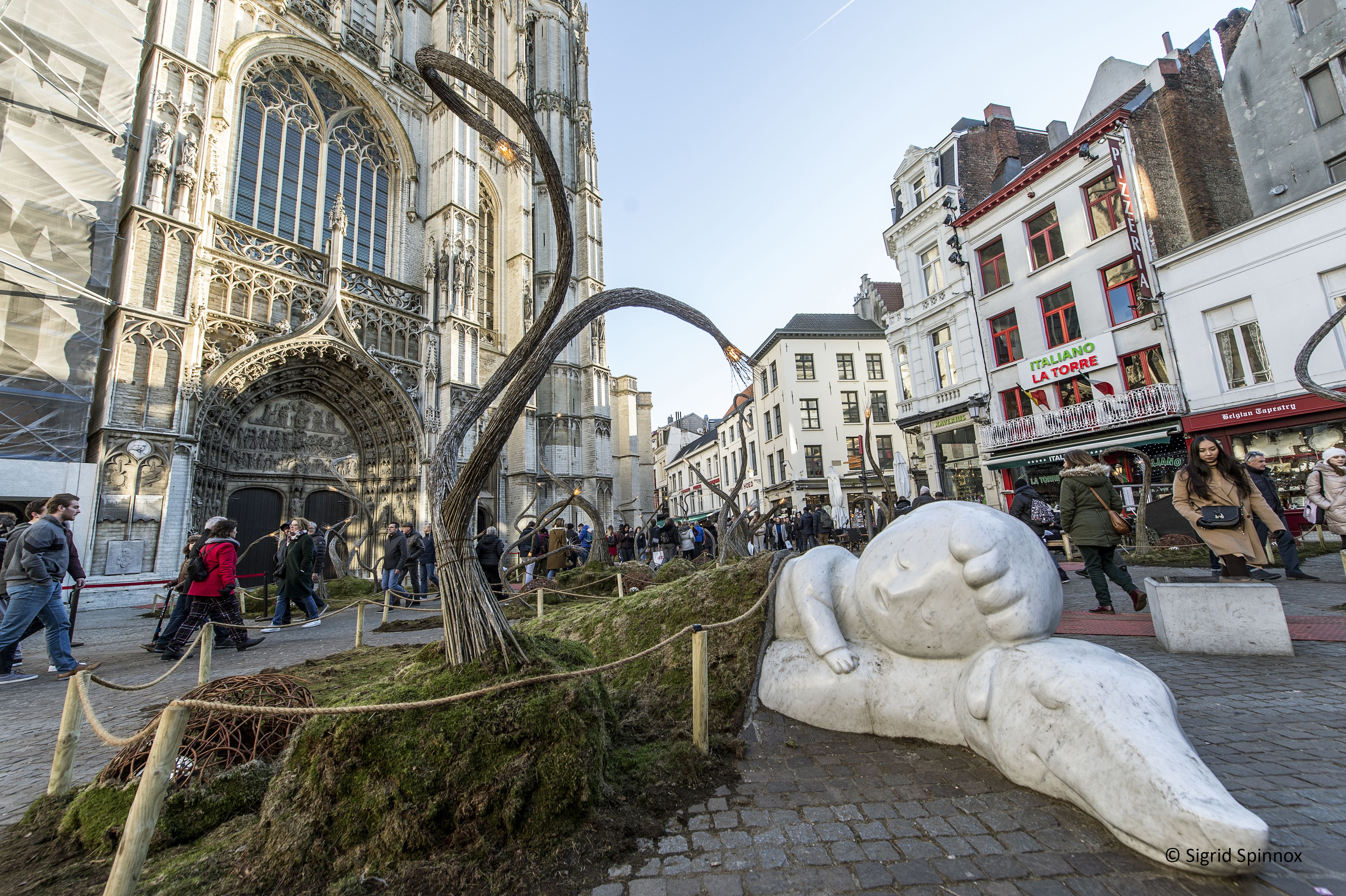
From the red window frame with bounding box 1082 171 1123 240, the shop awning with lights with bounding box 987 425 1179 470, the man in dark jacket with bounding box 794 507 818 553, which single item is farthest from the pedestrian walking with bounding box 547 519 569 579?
the red window frame with bounding box 1082 171 1123 240

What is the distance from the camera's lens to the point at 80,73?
12148 millimetres

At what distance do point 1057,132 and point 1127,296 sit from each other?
31.8 ft

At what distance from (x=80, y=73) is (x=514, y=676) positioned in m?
18.7

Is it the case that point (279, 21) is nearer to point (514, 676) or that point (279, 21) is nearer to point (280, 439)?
point (280, 439)

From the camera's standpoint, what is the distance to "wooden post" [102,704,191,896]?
1542mm

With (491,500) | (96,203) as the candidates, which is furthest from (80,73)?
(491,500)

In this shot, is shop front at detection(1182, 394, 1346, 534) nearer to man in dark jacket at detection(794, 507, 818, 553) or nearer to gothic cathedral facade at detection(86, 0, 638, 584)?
man in dark jacket at detection(794, 507, 818, 553)

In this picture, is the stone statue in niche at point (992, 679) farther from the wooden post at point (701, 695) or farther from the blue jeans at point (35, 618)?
the blue jeans at point (35, 618)

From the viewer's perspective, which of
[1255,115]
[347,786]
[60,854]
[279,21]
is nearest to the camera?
[347,786]

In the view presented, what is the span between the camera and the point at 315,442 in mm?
15742

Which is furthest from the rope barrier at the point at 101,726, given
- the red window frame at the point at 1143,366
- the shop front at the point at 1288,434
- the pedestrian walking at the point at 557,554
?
the red window frame at the point at 1143,366

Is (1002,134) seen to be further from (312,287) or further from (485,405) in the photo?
(485,405)

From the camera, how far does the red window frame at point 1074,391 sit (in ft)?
51.6

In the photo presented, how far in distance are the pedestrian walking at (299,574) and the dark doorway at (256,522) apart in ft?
24.7
